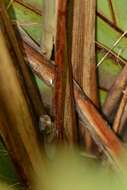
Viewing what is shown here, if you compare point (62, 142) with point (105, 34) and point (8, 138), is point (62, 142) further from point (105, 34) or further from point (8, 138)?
point (105, 34)

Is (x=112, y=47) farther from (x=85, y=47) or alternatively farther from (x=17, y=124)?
(x=17, y=124)

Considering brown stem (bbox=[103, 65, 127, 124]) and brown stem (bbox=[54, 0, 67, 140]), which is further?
brown stem (bbox=[103, 65, 127, 124])

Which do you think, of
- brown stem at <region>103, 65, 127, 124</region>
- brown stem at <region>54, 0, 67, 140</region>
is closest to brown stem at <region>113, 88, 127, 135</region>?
brown stem at <region>103, 65, 127, 124</region>

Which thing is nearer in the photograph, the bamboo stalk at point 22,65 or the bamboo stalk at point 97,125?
the bamboo stalk at point 22,65

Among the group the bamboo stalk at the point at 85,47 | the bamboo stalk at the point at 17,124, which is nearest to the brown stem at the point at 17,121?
the bamboo stalk at the point at 17,124

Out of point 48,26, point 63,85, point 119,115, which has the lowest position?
point 119,115

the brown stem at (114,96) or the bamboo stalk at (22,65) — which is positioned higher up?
the bamboo stalk at (22,65)

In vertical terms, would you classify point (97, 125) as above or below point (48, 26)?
below

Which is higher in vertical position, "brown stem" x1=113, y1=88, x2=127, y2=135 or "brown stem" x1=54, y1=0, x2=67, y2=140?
"brown stem" x1=54, y1=0, x2=67, y2=140

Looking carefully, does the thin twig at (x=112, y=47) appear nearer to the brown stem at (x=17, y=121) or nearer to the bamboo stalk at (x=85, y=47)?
the bamboo stalk at (x=85, y=47)

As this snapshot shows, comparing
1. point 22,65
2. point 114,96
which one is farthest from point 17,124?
point 114,96

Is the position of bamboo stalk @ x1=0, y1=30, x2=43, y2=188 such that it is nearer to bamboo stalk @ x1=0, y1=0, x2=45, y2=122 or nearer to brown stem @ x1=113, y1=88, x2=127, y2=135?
bamboo stalk @ x1=0, y1=0, x2=45, y2=122

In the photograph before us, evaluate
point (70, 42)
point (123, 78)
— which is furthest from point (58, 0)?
point (123, 78)
